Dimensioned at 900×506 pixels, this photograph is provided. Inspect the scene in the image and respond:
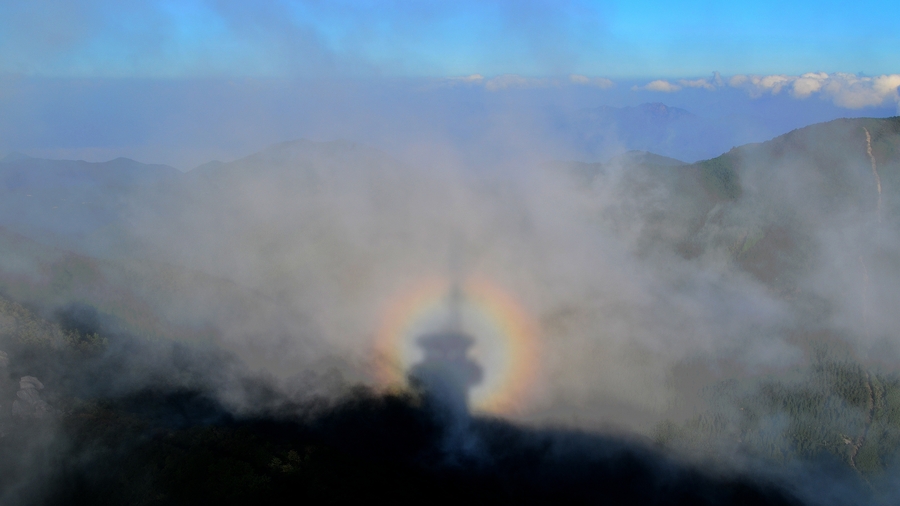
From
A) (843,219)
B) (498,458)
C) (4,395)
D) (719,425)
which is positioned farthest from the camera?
(843,219)

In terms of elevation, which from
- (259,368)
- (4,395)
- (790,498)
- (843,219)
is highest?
(843,219)

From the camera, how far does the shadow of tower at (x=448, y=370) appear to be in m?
171

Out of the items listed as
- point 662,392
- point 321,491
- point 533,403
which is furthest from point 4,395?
point 662,392

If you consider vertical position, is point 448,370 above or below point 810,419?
above

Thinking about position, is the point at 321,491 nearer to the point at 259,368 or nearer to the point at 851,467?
the point at 259,368

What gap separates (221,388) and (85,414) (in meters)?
38.3

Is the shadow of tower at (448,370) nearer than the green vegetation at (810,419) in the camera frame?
No

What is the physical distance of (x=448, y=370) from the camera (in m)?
184

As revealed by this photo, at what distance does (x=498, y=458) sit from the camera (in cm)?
14675

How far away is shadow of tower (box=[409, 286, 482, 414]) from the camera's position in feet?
561

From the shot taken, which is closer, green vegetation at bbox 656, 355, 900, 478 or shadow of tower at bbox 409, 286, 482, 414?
green vegetation at bbox 656, 355, 900, 478

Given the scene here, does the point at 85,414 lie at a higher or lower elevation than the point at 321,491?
higher

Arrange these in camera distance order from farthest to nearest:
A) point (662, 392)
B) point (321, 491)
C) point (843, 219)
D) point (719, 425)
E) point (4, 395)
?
1. point (843, 219)
2. point (662, 392)
3. point (719, 425)
4. point (321, 491)
5. point (4, 395)

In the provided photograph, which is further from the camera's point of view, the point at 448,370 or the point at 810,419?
the point at 448,370
